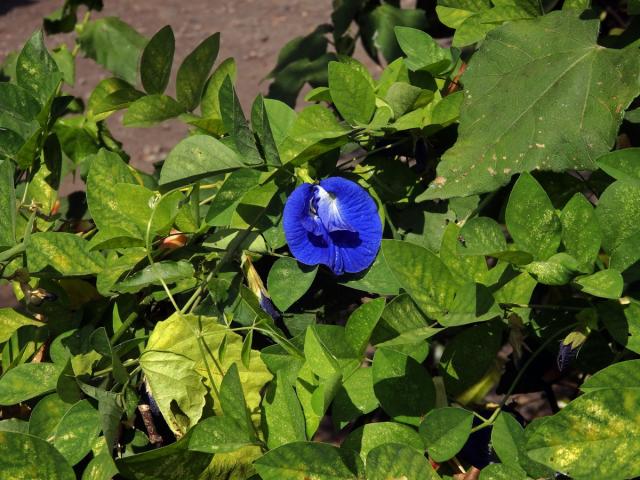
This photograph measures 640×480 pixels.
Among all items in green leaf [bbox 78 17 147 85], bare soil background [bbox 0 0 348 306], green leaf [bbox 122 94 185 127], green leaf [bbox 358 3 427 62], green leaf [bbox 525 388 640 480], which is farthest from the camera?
bare soil background [bbox 0 0 348 306]

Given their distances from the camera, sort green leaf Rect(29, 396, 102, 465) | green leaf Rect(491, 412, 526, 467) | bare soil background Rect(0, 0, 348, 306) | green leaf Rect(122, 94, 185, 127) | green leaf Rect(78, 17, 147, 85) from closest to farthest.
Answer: green leaf Rect(491, 412, 526, 467) < green leaf Rect(29, 396, 102, 465) < green leaf Rect(122, 94, 185, 127) < green leaf Rect(78, 17, 147, 85) < bare soil background Rect(0, 0, 348, 306)

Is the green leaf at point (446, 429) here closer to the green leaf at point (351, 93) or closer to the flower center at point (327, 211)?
the flower center at point (327, 211)

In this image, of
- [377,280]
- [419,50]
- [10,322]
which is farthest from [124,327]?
[419,50]

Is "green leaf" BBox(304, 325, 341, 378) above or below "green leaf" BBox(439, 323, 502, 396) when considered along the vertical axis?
above

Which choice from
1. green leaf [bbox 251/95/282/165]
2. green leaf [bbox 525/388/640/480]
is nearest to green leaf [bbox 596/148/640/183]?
green leaf [bbox 525/388/640/480]

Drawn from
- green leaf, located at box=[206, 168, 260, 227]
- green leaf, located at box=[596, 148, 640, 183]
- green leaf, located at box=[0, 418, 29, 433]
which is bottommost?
green leaf, located at box=[0, 418, 29, 433]

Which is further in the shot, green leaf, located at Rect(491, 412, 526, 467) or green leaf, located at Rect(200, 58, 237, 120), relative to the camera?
green leaf, located at Rect(200, 58, 237, 120)

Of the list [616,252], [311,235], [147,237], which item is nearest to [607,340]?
[616,252]

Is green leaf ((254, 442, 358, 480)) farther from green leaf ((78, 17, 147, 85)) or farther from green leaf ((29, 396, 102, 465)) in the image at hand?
green leaf ((78, 17, 147, 85))
